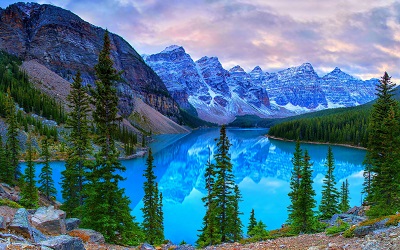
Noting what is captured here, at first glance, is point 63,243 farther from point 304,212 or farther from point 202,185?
point 202,185

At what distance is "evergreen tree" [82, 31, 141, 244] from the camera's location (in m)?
16.3

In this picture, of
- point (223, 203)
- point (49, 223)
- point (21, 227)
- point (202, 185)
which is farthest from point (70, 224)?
point (202, 185)

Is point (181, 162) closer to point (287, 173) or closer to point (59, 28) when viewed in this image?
point (287, 173)

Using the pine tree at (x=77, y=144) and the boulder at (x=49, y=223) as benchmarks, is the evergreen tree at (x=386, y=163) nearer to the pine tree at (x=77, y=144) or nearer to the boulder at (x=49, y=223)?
the boulder at (x=49, y=223)

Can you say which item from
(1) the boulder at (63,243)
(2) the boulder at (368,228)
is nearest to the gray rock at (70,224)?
(1) the boulder at (63,243)

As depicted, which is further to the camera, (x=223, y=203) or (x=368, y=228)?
(x=223, y=203)

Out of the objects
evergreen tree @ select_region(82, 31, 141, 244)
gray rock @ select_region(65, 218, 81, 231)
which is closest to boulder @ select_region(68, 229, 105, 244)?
gray rock @ select_region(65, 218, 81, 231)

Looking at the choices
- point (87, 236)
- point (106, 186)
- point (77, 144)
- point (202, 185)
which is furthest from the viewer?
point (202, 185)

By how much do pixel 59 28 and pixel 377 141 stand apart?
8389 inches

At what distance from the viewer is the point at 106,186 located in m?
16.8

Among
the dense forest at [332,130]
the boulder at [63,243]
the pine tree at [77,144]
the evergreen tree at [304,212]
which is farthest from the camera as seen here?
the dense forest at [332,130]

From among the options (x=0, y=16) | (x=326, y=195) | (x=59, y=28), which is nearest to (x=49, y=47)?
(x=59, y=28)

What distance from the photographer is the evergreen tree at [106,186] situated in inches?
643

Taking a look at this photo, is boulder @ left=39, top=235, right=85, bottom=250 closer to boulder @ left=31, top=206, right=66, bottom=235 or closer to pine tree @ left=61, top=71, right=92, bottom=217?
boulder @ left=31, top=206, right=66, bottom=235
